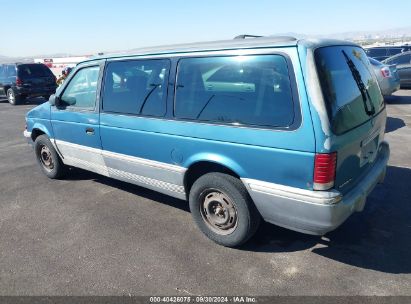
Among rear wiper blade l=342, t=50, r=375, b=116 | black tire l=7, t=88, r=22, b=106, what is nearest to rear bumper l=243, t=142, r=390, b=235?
rear wiper blade l=342, t=50, r=375, b=116

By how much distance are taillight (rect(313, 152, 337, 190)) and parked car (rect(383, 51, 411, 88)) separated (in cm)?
1305

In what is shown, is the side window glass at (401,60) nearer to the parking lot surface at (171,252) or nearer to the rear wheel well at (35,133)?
the parking lot surface at (171,252)

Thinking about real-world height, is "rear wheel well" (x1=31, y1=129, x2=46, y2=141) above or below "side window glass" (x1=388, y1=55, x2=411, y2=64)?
below

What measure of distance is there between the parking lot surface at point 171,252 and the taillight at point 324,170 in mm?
844

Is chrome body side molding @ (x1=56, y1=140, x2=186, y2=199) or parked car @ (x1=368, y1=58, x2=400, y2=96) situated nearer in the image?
chrome body side molding @ (x1=56, y1=140, x2=186, y2=199)

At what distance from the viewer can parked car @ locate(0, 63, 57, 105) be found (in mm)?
15617

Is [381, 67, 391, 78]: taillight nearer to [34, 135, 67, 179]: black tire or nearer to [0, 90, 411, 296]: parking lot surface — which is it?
[0, 90, 411, 296]: parking lot surface

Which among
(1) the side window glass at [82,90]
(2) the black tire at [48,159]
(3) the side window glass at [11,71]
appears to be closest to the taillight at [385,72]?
(1) the side window glass at [82,90]

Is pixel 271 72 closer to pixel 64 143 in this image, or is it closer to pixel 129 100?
pixel 129 100

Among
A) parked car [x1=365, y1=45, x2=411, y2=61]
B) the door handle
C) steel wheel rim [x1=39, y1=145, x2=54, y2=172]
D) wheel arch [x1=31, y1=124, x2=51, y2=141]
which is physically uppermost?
parked car [x1=365, y1=45, x2=411, y2=61]

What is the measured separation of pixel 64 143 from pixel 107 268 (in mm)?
2471

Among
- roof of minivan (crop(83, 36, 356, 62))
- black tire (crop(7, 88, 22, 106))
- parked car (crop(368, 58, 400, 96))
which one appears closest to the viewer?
roof of minivan (crop(83, 36, 356, 62))

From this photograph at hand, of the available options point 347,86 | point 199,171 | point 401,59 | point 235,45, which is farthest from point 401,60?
point 199,171

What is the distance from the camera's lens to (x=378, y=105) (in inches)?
146
